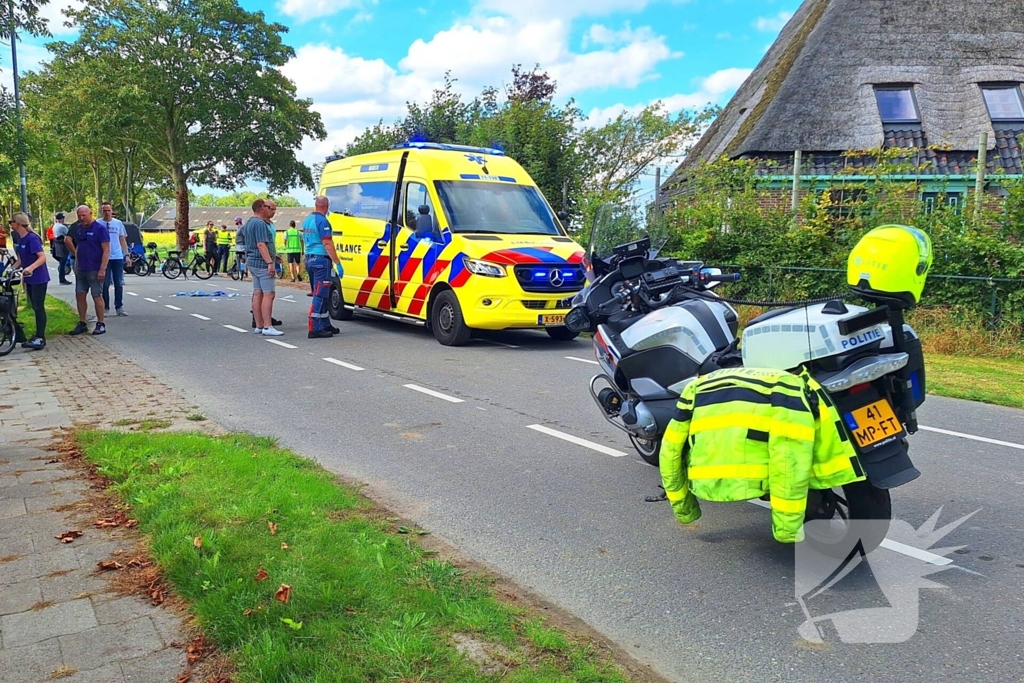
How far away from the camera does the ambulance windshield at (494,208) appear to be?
12016mm

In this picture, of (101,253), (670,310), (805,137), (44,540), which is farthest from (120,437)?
(805,137)

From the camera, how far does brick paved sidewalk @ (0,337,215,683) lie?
3139mm

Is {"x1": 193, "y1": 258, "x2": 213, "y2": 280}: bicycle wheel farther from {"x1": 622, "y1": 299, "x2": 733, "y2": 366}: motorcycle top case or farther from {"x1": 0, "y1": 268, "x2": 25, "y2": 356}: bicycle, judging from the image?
{"x1": 622, "y1": 299, "x2": 733, "y2": 366}: motorcycle top case

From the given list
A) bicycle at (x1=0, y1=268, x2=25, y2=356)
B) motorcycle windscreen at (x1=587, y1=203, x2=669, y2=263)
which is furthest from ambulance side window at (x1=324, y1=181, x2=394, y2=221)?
motorcycle windscreen at (x1=587, y1=203, x2=669, y2=263)

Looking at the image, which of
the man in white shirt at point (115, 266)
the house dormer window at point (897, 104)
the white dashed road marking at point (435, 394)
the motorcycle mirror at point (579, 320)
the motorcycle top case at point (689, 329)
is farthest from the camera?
the house dormer window at point (897, 104)

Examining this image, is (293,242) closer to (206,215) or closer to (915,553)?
(915,553)

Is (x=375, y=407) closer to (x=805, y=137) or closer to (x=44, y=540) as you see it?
(x=44, y=540)

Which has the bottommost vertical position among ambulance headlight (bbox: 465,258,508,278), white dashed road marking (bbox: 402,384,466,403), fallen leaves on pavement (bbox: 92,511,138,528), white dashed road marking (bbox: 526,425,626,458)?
white dashed road marking (bbox: 526,425,626,458)

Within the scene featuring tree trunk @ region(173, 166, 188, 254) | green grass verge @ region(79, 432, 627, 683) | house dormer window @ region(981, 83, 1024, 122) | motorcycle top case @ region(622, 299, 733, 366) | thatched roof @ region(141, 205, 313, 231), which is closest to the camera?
green grass verge @ region(79, 432, 627, 683)

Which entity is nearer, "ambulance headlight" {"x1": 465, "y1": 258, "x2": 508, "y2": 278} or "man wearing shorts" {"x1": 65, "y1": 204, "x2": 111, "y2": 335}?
"ambulance headlight" {"x1": 465, "y1": 258, "x2": 508, "y2": 278}

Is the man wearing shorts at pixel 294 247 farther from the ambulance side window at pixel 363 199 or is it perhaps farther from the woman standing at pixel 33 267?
the woman standing at pixel 33 267

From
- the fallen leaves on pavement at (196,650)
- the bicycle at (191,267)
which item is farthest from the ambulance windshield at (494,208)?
the bicycle at (191,267)

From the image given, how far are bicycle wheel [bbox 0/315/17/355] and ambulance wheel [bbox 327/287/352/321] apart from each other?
16.2 feet

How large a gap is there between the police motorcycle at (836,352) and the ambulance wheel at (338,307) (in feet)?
32.3
